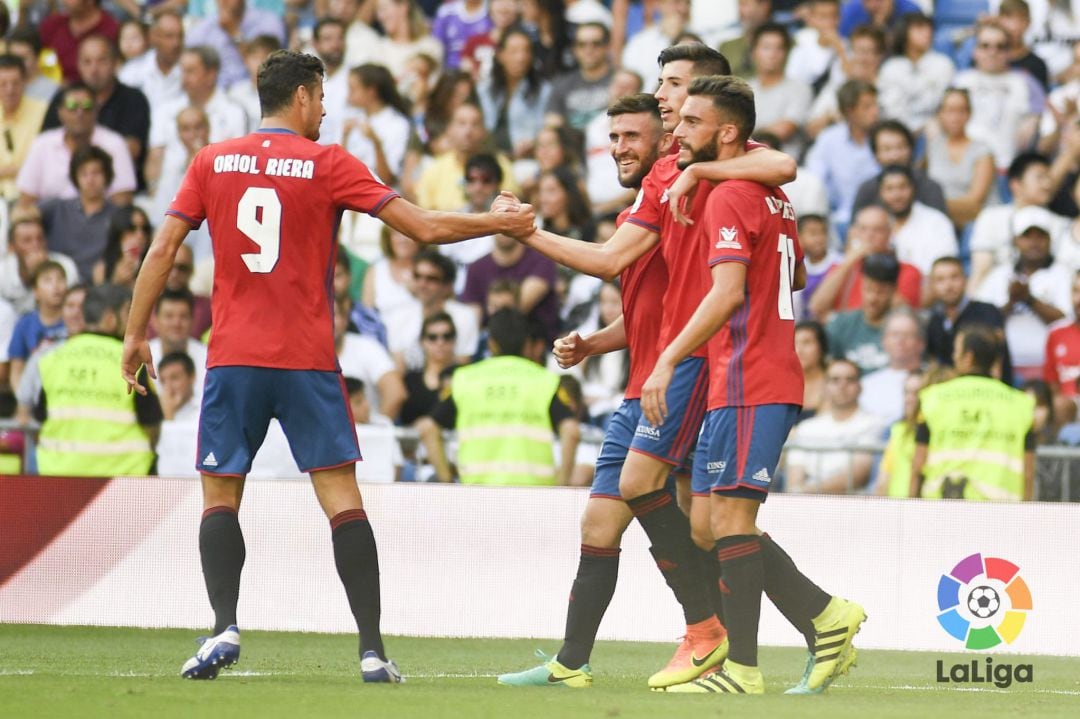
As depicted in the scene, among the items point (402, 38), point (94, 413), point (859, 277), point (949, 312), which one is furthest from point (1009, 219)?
point (94, 413)

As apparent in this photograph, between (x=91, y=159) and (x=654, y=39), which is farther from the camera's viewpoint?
(x=654, y=39)

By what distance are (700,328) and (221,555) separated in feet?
6.89

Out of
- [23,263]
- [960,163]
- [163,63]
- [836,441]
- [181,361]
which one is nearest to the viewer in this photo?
[836,441]

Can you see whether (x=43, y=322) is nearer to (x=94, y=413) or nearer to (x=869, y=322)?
(x=94, y=413)

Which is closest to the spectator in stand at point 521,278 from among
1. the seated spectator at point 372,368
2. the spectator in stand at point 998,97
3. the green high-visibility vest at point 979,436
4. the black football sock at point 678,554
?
the seated spectator at point 372,368

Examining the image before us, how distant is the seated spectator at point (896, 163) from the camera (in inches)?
591

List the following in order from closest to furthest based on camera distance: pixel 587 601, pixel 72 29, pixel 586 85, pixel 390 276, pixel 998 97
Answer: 1. pixel 587 601
2. pixel 390 276
3. pixel 998 97
4. pixel 586 85
5. pixel 72 29

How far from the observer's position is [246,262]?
7277 mm

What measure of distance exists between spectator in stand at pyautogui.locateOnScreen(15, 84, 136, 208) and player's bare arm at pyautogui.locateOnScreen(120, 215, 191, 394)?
8967 millimetres

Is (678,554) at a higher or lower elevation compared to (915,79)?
lower

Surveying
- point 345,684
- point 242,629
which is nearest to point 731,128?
point 345,684

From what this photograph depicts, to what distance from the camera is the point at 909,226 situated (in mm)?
14828

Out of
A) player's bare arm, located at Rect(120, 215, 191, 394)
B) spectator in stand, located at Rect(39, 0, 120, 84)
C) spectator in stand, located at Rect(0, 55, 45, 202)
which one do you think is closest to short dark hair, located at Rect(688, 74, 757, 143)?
player's bare arm, located at Rect(120, 215, 191, 394)

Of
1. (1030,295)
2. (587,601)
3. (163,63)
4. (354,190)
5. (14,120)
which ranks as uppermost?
(163,63)
